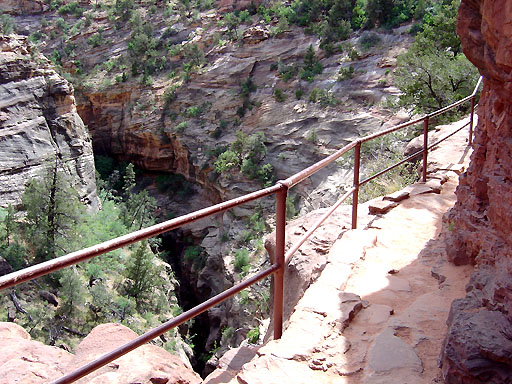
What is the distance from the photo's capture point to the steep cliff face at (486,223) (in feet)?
6.66

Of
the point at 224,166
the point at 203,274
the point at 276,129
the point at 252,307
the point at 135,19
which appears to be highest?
the point at 135,19

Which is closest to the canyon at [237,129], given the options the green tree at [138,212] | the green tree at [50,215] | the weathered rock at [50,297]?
the green tree at [138,212]

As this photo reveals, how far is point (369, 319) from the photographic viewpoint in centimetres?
307

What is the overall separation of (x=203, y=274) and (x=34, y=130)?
10375 mm

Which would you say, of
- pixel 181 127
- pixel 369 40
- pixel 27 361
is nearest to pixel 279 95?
pixel 369 40

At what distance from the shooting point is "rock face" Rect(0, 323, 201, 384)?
3234mm

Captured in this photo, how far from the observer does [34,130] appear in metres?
20.0

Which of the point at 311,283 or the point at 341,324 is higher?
the point at 341,324

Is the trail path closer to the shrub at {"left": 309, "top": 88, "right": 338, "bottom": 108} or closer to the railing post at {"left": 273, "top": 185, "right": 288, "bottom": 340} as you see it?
the railing post at {"left": 273, "top": 185, "right": 288, "bottom": 340}

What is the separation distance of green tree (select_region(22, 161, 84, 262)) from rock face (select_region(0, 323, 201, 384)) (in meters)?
11.7

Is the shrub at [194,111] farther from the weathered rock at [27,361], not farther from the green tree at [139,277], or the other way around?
the weathered rock at [27,361]

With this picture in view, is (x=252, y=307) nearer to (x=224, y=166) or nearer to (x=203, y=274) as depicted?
(x=203, y=274)

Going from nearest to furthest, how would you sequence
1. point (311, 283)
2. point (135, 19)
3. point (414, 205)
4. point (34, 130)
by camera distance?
point (311, 283)
point (414, 205)
point (34, 130)
point (135, 19)

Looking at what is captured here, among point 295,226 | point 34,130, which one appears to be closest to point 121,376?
point 295,226
